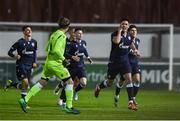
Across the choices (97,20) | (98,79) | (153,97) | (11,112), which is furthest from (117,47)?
(97,20)

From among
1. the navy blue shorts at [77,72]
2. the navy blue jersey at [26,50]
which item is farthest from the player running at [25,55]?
the navy blue shorts at [77,72]

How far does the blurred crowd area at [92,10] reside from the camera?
30.5 meters

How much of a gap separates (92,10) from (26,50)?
13.9m

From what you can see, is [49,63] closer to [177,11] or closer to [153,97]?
[153,97]

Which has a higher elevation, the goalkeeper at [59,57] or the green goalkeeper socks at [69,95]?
the goalkeeper at [59,57]

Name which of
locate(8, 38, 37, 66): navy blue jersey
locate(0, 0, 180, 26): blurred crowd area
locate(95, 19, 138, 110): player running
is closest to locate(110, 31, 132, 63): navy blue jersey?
locate(95, 19, 138, 110): player running

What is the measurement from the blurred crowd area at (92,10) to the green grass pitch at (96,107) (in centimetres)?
789

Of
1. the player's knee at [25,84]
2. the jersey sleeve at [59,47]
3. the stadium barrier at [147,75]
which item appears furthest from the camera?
the stadium barrier at [147,75]

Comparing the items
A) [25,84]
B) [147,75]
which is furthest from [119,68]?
[147,75]

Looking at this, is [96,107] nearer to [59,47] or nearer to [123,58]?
[123,58]

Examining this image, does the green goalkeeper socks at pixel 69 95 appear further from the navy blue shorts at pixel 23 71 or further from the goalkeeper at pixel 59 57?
the navy blue shorts at pixel 23 71

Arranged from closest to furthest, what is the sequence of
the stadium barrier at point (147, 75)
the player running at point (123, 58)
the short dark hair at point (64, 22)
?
the short dark hair at point (64, 22) < the player running at point (123, 58) < the stadium barrier at point (147, 75)

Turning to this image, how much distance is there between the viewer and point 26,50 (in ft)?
57.8

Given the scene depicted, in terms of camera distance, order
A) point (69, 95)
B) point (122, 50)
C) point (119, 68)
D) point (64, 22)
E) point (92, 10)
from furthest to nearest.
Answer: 1. point (92, 10)
2. point (119, 68)
3. point (122, 50)
4. point (69, 95)
5. point (64, 22)
